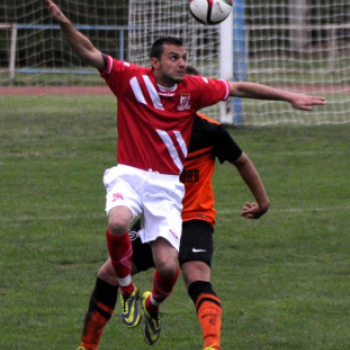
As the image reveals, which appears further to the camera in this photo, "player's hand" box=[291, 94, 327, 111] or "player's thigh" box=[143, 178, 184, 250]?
"player's hand" box=[291, 94, 327, 111]

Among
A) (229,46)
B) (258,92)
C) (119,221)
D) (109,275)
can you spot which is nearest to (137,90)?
(258,92)

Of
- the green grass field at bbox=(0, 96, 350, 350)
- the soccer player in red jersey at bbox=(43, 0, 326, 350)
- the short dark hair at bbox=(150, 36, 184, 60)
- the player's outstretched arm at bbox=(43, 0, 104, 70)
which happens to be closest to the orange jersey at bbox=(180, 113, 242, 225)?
the soccer player in red jersey at bbox=(43, 0, 326, 350)

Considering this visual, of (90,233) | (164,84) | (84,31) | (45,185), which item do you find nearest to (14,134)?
(45,185)

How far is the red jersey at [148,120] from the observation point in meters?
5.41

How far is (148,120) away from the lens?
17.9ft

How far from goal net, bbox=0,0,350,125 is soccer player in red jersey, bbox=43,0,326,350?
28.4ft

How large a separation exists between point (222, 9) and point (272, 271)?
2.32m

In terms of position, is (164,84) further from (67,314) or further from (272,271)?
(272,271)

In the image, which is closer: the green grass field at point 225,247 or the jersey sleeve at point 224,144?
the jersey sleeve at point 224,144

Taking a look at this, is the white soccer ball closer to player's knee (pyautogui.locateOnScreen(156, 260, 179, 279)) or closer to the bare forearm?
the bare forearm

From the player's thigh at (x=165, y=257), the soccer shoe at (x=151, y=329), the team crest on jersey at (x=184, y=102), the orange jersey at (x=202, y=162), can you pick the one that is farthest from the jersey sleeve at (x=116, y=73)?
the soccer shoe at (x=151, y=329)

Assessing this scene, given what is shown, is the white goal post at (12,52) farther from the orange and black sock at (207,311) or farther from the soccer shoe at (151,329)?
the orange and black sock at (207,311)

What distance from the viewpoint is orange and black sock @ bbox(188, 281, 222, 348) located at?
197 inches

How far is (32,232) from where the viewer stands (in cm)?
873
